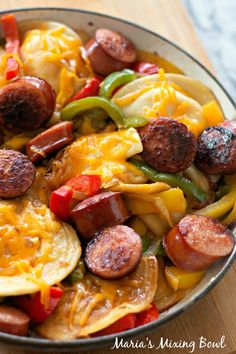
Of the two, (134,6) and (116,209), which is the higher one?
(134,6)

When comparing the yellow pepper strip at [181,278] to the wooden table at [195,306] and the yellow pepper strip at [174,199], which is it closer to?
the wooden table at [195,306]

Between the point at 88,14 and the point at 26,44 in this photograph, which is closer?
the point at 26,44

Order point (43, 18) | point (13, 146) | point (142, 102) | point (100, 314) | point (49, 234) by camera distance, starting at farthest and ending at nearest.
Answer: point (43, 18)
point (142, 102)
point (13, 146)
point (49, 234)
point (100, 314)

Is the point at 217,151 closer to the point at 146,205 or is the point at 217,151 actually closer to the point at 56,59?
the point at 146,205

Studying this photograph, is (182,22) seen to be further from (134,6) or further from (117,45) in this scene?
(117,45)

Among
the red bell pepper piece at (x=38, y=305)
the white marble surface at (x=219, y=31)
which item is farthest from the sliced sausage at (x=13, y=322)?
the white marble surface at (x=219, y=31)

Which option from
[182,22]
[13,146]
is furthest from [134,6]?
[13,146]
